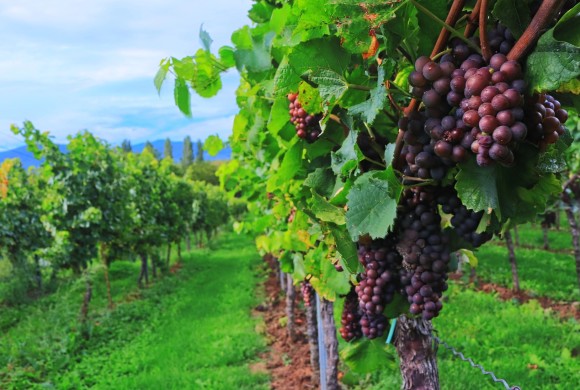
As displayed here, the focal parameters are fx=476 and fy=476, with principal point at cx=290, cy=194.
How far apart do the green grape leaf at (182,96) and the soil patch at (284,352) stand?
5.42m

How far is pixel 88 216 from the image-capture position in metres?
10.4

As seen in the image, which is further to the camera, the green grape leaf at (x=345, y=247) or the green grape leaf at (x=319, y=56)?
the green grape leaf at (x=345, y=247)

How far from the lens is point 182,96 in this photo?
2.13 m

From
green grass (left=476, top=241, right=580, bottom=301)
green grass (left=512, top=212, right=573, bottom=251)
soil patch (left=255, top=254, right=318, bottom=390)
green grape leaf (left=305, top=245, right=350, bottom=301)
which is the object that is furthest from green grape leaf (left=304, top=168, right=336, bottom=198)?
green grass (left=512, top=212, right=573, bottom=251)

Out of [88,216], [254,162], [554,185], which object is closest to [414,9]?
[554,185]

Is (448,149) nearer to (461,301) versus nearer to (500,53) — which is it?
(500,53)

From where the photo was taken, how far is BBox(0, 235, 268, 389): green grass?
24.1ft

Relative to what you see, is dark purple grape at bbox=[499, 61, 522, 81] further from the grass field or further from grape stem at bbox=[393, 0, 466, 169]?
the grass field

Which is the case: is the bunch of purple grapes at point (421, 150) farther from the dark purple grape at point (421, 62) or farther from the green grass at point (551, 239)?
the green grass at point (551, 239)

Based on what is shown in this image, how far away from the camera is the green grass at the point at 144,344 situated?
7.33 metres

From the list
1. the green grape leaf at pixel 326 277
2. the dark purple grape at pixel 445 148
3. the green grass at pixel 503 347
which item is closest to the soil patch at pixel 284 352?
the green grass at pixel 503 347

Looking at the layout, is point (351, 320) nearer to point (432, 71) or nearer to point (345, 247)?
point (345, 247)

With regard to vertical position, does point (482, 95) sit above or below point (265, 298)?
above

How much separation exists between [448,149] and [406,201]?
2.35ft
